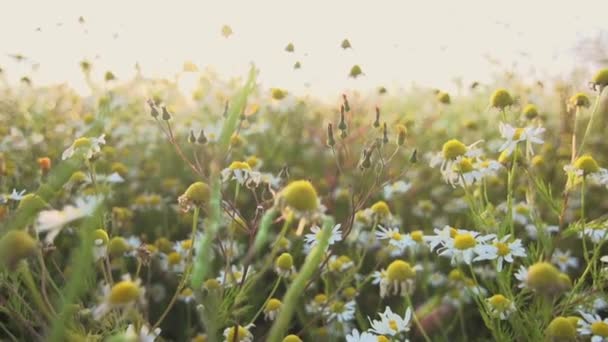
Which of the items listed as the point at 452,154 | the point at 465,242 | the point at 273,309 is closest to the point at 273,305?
the point at 273,309

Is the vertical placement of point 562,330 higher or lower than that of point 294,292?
lower

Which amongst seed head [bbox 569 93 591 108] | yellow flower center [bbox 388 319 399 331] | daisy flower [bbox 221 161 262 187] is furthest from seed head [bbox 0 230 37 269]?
seed head [bbox 569 93 591 108]

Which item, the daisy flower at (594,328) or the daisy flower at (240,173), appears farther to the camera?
the daisy flower at (240,173)

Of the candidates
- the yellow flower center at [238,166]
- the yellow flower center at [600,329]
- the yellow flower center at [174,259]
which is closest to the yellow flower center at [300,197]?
the yellow flower center at [238,166]

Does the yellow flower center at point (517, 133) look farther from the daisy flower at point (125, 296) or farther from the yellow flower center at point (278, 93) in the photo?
the yellow flower center at point (278, 93)

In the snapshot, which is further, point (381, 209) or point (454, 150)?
point (381, 209)

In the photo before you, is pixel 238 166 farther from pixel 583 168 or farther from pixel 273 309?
pixel 583 168

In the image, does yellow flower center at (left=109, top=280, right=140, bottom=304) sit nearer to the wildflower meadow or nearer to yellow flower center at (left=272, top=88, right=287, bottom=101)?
the wildflower meadow

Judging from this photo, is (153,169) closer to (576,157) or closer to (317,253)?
(576,157)
